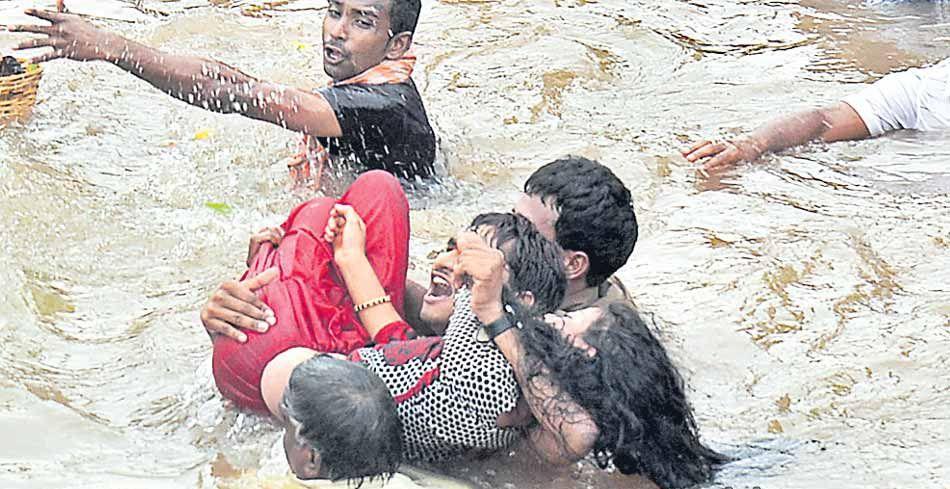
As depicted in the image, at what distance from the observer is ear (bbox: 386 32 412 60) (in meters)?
4.88

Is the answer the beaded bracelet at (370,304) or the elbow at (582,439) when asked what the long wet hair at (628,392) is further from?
the beaded bracelet at (370,304)

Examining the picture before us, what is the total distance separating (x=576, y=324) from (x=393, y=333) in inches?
20.1

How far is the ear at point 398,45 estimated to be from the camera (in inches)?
192

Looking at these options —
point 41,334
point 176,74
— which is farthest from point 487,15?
point 41,334

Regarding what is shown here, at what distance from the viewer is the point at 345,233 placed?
11.9 feet

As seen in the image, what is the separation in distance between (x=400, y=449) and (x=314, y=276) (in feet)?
2.20

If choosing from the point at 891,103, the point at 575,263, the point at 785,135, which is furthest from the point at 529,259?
the point at 891,103

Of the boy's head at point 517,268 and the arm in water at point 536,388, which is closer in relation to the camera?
the arm in water at point 536,388

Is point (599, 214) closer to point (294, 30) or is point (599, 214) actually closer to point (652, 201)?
point (652, 201)

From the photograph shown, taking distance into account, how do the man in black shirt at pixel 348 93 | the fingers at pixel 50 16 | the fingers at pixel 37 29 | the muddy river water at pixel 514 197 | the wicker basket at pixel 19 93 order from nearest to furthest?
the muddy river water at pixel 514 197 → the fingers at pixel 37 29 → the fingers at pixel 50 16 → the man in black shirt at pixel 348 93 → the wicker basket at pixel 19 93

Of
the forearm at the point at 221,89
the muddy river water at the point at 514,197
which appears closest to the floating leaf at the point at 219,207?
the muddy river water at the point at 514,197

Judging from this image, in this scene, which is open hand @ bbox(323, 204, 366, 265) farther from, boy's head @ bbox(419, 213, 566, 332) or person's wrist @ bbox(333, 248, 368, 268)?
boy's head @ bbox(419, 213, 566, 332)

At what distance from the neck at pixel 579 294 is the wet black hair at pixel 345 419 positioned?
2.28 feet

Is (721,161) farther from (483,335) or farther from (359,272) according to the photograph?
(483,335)
